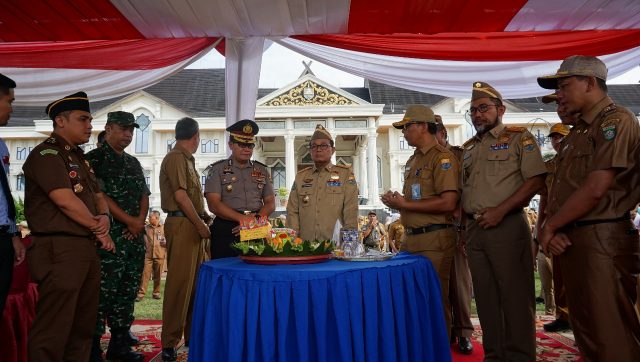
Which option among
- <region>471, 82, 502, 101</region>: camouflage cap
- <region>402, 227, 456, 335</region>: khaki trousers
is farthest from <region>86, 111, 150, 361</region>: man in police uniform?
<region>471, 82, 502, 101</region>: camouflage cap

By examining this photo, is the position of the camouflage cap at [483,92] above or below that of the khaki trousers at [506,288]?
above

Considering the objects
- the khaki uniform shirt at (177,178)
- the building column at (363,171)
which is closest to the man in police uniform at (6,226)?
the khaki uniform shirt at (177,178)

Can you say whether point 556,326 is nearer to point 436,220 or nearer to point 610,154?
point 436,220

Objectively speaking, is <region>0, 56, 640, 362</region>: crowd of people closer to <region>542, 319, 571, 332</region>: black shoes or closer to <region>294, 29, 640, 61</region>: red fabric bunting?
<region>542, 319, 571, 332</region>: black shoes

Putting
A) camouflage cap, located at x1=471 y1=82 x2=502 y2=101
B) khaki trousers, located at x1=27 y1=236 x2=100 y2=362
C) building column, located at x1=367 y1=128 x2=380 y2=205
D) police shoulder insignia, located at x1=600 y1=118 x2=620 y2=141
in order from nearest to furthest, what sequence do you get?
police shoulder insignia, located at x1=600 y1=118 x2=620 y2=141
khaki trousers, located at x1=27 y1=236 x2=100 y2=362
camouflage cap, located at x1=471 y1=82 x2=502 y2=101
building column, located at x1=367 y1=128 x2=380 y2=205

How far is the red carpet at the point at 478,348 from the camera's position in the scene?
3.47 metres

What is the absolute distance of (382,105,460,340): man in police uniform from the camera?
300cm

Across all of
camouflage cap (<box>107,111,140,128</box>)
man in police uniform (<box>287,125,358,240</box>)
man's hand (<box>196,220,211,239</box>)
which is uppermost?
camouflage cap (<box>107,111,140,128</box>)

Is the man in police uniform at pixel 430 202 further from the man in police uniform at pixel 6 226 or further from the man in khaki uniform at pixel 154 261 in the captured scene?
the man in khaki uniform at pixel 154 261

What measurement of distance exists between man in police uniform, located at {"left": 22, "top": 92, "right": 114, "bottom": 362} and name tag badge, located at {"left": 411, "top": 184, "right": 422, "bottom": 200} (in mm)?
2026

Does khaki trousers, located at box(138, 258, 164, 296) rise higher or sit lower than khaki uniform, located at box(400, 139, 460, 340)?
lower

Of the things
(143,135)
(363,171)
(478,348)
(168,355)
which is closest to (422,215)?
(478,348)

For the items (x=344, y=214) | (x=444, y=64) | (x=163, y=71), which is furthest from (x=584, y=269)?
(x=163, y=71)

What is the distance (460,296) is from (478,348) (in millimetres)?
432
